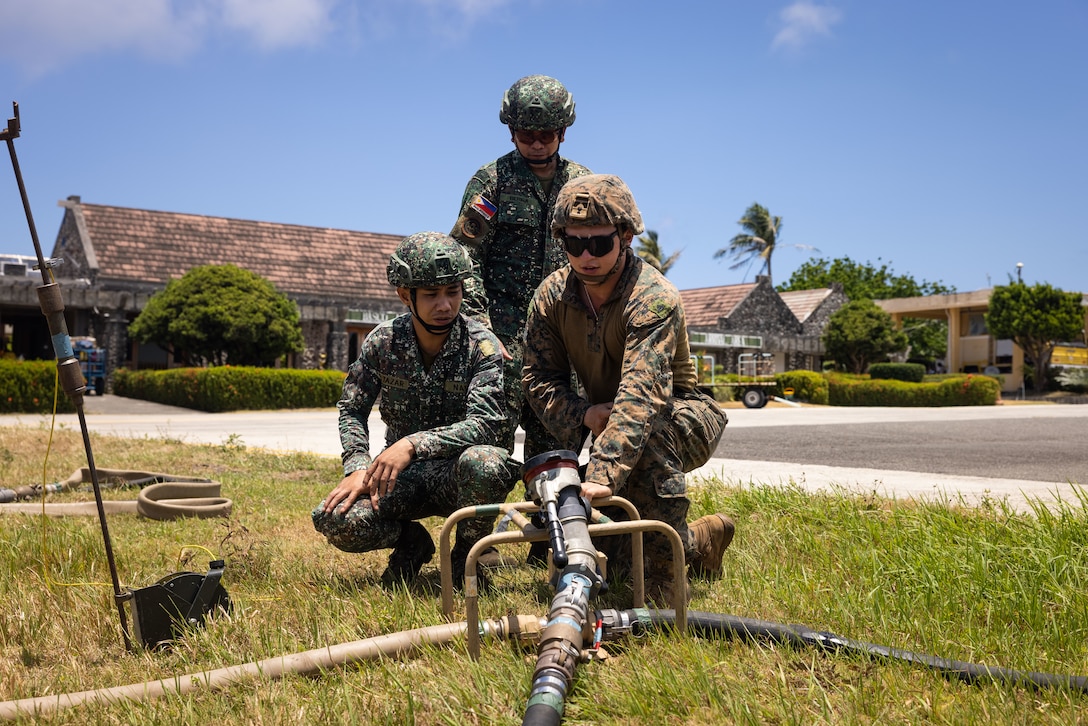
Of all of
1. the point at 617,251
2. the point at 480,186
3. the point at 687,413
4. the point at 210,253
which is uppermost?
the point at 210,253

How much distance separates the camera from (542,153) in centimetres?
461

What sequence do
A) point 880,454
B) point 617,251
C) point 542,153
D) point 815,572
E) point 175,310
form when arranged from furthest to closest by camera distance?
point 175,310 < point 880,454 < point 542,153 < point 815,572 < point 617,251

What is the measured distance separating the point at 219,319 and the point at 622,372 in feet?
75.4

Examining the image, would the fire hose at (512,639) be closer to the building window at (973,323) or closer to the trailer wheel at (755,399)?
the trailer wheel at (755,399)

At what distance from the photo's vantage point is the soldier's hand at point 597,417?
3.60m

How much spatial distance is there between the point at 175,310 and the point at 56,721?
23915 millimetres

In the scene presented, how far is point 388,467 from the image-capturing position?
3602 millimetres

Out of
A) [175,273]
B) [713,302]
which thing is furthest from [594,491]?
[713,302]

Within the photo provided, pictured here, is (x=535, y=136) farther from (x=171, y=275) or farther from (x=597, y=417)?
(x=171, y=275)

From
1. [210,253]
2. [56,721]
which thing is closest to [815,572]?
[56,721]

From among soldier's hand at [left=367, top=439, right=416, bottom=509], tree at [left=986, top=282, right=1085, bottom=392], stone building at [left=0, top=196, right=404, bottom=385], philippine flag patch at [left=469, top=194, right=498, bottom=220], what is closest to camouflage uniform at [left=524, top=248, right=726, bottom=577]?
soldier's hand at [left=367, top=439, right=416, bottom=509]

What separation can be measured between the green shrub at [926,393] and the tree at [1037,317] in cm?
743

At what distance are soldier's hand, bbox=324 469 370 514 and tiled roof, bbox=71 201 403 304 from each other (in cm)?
2837

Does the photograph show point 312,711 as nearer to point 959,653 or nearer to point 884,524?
point 959,653
